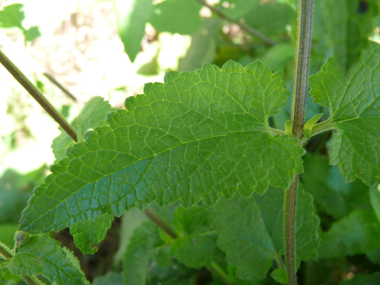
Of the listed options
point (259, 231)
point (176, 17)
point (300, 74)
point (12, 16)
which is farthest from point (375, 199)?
point (12, 16)

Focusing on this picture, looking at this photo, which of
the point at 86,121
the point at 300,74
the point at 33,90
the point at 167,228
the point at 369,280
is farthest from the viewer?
the point at 167,228

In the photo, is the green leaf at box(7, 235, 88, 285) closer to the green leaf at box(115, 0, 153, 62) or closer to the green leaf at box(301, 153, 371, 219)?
the green leaf at box(115, 0, 153, 62)

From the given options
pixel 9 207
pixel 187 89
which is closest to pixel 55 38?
pixel 9 207

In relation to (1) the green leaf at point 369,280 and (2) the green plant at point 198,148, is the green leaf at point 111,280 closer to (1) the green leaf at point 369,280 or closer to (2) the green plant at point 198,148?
(2) the green plant at point 198,148

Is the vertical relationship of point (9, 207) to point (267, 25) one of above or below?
above

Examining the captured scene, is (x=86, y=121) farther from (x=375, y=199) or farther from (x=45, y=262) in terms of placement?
(x=375, y=199)

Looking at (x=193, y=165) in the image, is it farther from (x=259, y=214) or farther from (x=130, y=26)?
(x=130, y=26)

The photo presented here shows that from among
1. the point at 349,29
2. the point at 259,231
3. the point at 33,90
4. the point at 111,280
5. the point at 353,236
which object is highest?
the point at 33,90

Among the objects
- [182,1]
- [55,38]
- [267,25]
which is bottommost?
[267,25]
